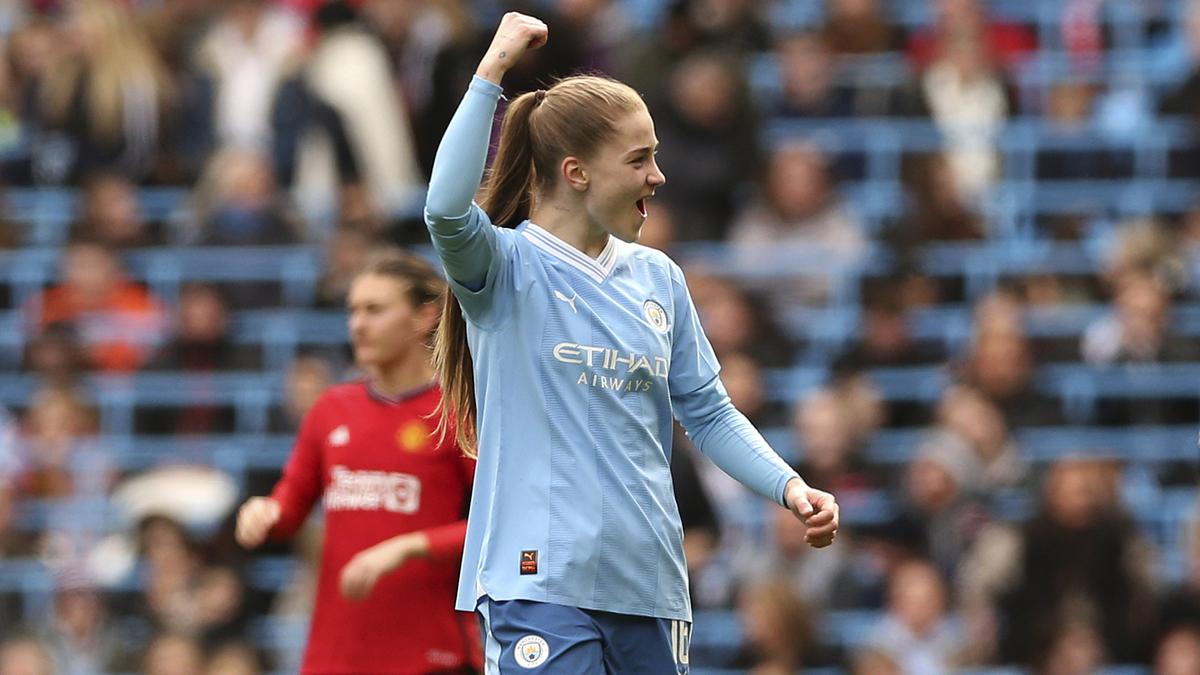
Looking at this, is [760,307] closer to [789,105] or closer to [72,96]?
[789,105]

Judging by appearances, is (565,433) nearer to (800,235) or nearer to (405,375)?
(405,375)

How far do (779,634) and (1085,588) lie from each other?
4.90 ft

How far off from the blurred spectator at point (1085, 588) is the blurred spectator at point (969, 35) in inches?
150

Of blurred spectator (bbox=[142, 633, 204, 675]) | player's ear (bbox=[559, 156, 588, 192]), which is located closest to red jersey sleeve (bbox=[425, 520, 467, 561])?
player's ear (bbox=[559, 156, 588, 192])

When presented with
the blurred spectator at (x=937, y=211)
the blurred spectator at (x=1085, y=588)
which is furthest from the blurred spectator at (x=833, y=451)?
the blurred spectator at (x=937, y=211)

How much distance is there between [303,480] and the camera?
6.98 metres

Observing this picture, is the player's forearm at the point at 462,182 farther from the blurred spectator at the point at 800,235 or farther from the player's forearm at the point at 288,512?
the blurred spectator at the point at 800,235

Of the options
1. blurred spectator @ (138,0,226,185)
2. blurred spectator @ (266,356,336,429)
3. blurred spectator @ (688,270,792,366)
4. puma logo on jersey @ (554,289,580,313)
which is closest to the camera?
puma logo on jersey @ (554,289,580,313)

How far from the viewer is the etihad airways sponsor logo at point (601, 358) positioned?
526 cm

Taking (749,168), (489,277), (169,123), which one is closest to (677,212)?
(749,168)

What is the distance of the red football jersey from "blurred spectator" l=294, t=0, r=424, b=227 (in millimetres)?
6745

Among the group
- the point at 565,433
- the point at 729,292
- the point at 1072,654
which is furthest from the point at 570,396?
the point at 729,292

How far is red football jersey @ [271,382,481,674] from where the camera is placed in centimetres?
681

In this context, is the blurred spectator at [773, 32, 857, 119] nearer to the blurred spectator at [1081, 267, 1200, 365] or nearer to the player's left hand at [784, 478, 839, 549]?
the blurred spectator at [1081, 267, 1200, 365]
